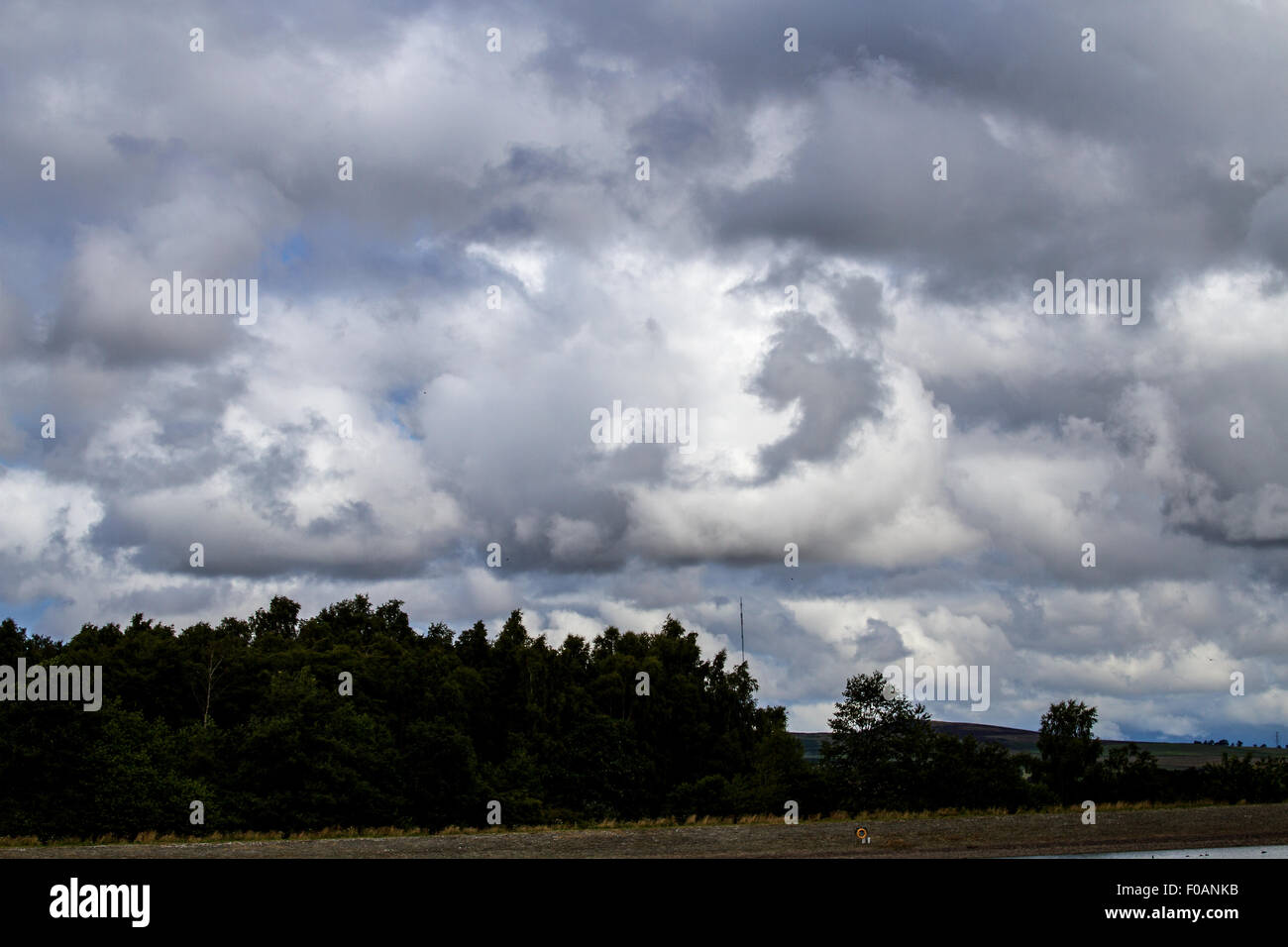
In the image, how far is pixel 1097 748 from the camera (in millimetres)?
95562

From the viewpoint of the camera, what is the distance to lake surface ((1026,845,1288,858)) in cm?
4203

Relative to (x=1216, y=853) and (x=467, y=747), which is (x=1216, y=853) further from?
(x=467, y=747)

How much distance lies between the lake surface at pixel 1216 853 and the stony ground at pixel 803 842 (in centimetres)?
88

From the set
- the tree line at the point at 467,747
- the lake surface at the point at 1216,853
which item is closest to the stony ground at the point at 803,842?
the lake surface at the point at 1216,853

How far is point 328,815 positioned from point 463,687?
28.9 metres

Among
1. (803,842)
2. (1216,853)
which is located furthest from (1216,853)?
(803,842)

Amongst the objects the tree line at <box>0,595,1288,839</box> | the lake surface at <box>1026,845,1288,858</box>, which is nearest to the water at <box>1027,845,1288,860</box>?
the lake surface at <box>1026,845,1288,858</box>

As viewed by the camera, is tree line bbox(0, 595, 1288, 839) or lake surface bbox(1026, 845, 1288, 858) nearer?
lake surface bbox(1026, 845, 1288, 858)

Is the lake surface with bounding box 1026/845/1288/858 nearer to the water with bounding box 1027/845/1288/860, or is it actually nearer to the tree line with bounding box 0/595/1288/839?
the water with bounding box 1027/845/1288/860

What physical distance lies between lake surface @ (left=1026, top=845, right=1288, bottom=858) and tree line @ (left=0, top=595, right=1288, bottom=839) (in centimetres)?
3201

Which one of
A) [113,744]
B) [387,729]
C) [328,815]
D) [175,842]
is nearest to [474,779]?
[387,729]
